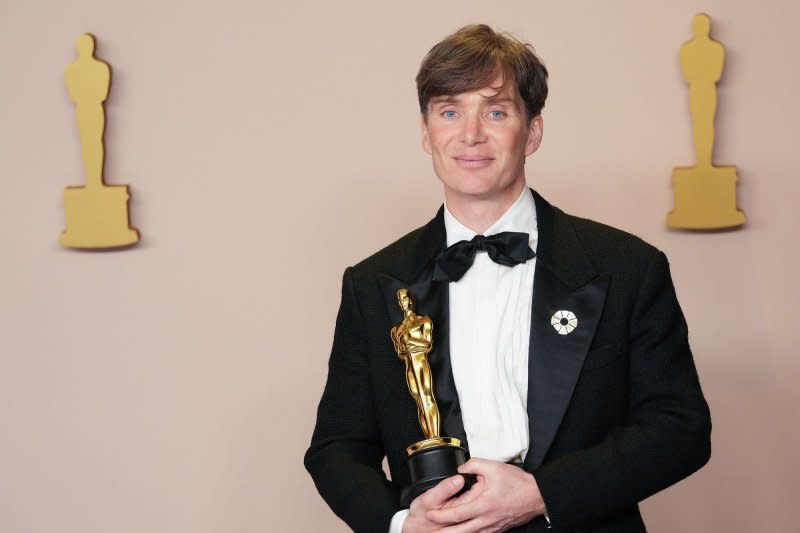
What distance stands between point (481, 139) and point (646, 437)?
58 cm

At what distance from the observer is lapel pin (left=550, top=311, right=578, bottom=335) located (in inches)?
80.5

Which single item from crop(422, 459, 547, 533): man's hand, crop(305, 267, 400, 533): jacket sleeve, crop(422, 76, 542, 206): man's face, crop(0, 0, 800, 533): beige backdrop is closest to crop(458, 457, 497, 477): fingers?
crop(422, 459, 547, 533): man's hand

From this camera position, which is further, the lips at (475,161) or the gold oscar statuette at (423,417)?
the lips at (475,161)

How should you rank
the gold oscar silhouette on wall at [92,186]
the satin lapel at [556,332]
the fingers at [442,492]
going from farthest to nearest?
1. the gold oscar silhouette on wall at [92,186]
2. the satin lapel at [556,332]
3. the fingers at [442,492]

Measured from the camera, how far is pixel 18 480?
3.20m

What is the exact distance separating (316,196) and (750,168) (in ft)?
3.88

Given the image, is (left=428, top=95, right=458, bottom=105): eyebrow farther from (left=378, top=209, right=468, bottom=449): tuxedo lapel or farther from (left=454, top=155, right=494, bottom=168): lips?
(left=378, top=209, right=468, bottom=449): tuxedo lapel

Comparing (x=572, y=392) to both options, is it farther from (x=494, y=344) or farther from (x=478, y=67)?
(x=478, y=67)

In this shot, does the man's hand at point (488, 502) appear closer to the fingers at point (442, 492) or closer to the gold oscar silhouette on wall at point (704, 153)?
the fingers at point (442, 492)

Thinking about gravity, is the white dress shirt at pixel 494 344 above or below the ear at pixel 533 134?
below

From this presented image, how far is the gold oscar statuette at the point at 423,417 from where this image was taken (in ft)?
6.45

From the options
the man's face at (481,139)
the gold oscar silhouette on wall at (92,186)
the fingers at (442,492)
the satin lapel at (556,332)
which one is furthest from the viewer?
the gold oscar silhouette on wall at (92,186)

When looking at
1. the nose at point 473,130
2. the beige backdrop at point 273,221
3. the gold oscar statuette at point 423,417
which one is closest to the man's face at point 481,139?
the nose at point 473,130

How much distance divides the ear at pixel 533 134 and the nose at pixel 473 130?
4.8 inches
